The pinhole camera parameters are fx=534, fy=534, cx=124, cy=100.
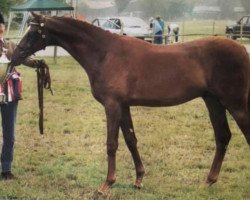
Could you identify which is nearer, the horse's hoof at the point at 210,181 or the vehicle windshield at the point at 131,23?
the horse's hoof at the point at 210,181

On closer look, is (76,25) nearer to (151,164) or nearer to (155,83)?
(155,83)

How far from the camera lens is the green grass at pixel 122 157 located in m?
6.47

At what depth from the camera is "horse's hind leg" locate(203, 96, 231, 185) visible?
6872 mm

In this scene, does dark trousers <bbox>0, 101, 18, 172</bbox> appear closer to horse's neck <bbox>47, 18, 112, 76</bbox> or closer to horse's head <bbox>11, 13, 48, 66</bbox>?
horse's head <bbox>11, 13, 48, 66</bbox>

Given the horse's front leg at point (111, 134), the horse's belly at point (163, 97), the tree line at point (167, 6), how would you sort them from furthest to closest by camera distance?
the tree line at point (167, 6)
the horse's belly at point (163, 97)
the horse's front leg at point (111, 134)

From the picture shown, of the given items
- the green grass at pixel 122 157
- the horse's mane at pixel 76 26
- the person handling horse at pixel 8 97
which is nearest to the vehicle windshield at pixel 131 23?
the green grass at pixel 122 157

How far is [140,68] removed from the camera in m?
6.41

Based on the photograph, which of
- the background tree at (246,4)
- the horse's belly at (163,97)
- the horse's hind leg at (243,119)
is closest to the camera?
the horse's belly at (163,97)

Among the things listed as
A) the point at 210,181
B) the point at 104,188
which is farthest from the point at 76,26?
the point at 210,181

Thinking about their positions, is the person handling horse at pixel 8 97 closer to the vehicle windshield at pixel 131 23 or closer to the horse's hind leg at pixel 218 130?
the horse's hind leg at pixel 218 130

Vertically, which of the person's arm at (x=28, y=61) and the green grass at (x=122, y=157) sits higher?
the person's arm at (x=28, y=61)

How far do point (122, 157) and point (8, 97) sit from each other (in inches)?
86.5

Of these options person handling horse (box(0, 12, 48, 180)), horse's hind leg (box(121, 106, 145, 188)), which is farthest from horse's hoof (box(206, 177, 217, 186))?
person handling horse (box(0, 12, 48, 180))

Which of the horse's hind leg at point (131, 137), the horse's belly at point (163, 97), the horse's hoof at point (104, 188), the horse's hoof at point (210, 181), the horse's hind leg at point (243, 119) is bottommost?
the horse's hoof at point (210, 181)
